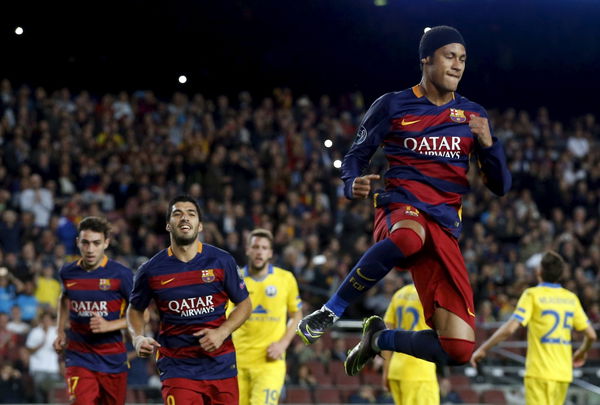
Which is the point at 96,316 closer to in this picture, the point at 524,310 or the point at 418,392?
the point at 418,392

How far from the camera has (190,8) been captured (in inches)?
786

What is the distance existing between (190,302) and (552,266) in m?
3.99

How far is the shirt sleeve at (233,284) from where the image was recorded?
6.96 meters

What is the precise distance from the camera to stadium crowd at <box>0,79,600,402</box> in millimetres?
13555

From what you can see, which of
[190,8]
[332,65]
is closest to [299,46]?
[332,65]

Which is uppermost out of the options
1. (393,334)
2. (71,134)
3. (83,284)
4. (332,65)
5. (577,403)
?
(332,65)

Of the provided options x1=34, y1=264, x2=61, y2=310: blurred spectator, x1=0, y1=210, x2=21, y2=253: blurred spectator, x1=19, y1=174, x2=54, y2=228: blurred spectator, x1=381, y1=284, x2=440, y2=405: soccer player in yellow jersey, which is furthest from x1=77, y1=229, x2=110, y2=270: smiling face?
x1=19, y1=174, x2=54, y2=228: blurred spectator

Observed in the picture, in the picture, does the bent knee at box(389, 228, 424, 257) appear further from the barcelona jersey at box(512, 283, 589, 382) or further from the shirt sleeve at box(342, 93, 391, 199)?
the barcelona jersey at box(512, 283, 589, 382)

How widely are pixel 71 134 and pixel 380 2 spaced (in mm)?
6442

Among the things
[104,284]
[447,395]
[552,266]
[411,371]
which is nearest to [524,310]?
[552,266]

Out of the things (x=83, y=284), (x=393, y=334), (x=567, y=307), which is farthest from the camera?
(x=567, y=307)

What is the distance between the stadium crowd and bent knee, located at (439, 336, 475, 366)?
7.64m

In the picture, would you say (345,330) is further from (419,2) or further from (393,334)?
(393,334)

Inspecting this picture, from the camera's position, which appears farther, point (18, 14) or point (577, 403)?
point (18, 14)
